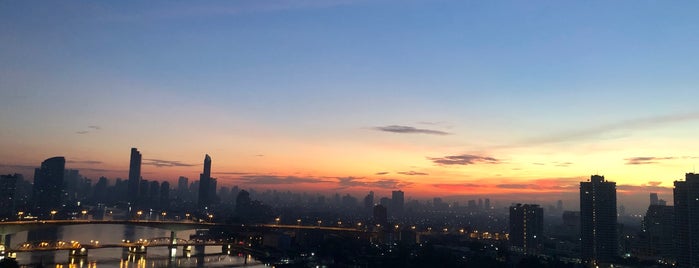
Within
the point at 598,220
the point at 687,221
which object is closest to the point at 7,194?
the point at 598,220

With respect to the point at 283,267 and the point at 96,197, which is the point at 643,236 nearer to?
the point at 283,267

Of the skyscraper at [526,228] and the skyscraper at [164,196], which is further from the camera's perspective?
the skyscraper at [164,196]

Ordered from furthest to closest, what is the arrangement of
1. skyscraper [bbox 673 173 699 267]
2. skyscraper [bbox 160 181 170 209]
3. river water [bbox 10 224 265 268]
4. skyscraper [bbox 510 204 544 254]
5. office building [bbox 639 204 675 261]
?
skyscraper [bbox 160 181 170 209] < skyscraper [bbox 510 204 544 254] < office building [bbox 639 204 675 261] < skyscraper [bbox 673 173 699 267] < river water [bbox 10 224 265 268]

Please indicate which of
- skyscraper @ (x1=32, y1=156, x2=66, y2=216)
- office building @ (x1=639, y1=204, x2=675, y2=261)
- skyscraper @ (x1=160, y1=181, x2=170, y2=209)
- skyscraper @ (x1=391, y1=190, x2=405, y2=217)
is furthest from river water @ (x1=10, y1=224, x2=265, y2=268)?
skyscraper @ (x1=391, y1=190, x2=405, y2=217)

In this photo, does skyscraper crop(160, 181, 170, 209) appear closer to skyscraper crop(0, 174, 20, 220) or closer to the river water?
skyscraper crop(0, 174, 20, 220)

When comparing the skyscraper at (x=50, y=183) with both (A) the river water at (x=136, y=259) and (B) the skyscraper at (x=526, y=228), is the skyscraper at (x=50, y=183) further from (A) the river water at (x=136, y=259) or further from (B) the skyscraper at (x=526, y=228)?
(B) the skyscraper at (x=526, y=228)

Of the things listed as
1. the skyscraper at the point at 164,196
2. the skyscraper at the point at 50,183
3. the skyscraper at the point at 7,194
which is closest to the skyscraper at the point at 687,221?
the skyscraper at the point at 7,194

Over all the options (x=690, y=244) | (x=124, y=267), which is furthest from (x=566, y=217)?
(x=124, y=267)
